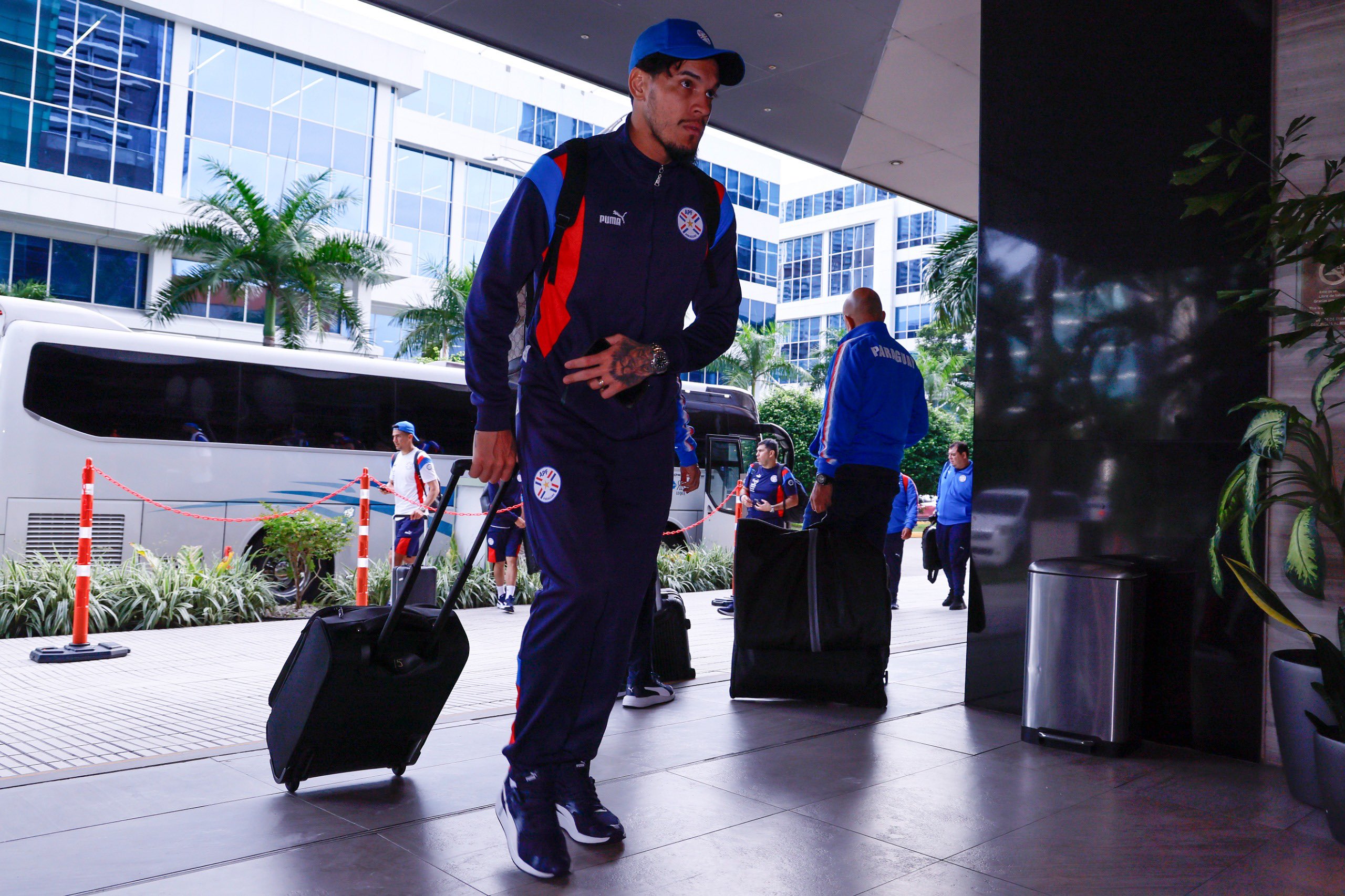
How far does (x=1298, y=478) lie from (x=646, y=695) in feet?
9.23

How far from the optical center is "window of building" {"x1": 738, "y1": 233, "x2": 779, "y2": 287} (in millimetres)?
50594

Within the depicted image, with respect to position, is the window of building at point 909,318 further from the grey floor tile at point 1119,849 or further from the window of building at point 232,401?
the grey floor tile at point 1119,849

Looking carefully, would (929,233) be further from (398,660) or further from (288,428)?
(398,660)

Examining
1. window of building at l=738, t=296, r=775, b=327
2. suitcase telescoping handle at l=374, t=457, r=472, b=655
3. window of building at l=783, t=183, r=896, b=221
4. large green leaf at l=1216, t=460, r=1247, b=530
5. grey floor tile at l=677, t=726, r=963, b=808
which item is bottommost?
grey floor tile at l=677, t=726, r=963, b=808

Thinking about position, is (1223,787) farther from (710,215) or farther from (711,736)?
(710,215)

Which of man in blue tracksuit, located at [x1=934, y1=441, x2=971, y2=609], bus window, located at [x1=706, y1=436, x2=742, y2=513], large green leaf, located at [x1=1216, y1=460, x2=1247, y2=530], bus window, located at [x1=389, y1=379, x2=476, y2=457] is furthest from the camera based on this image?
bus window, located at [x1=706, y1=436, x2=742, y2=513]

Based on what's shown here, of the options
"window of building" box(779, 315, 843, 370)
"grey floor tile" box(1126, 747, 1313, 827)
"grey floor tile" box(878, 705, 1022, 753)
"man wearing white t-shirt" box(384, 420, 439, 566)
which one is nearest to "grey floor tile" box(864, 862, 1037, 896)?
"grey floor tile" box(1126, 747, 1313, 827)

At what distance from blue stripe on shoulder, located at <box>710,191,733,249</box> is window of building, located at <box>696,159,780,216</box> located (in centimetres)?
4479

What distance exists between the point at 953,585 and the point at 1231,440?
7.14m

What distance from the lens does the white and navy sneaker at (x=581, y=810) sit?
2.73m

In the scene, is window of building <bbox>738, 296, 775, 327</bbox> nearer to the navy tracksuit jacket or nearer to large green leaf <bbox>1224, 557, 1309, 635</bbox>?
large green leaf <bbox>1224, 557, 1309, 635</bbox>

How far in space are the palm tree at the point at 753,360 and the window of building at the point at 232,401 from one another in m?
28.8

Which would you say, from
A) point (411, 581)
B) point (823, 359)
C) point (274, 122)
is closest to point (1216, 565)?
point (411, 581)

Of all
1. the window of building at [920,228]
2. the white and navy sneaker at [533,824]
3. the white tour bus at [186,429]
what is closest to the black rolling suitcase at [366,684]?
the white and navy sneaker at [533,824]
